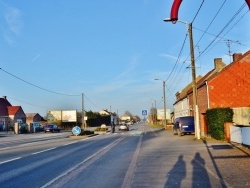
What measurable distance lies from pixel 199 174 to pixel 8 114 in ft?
301

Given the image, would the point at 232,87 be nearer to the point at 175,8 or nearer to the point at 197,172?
the point at 197,172

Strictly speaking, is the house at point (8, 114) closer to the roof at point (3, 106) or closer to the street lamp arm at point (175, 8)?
the roof at point (3, 106)

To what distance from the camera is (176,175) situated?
11797mm

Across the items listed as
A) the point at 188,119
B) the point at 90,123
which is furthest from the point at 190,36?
the point at 90,123

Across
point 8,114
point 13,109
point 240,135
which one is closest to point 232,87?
point 240,135

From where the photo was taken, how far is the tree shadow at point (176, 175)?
1032 centimetres

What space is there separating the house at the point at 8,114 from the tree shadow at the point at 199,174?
82.2 meters

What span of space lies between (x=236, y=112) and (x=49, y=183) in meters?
21.5

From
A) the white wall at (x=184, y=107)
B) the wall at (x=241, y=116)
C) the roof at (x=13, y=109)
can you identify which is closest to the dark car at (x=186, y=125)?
the wall at (x=241, y=116)

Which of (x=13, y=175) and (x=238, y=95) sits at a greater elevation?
(x=238, y=95)

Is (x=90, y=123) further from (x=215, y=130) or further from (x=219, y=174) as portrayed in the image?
(x=219, y=174)

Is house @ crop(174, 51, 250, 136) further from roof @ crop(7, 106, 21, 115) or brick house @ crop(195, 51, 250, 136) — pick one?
roof @ crop(7, 106, 21, 115)

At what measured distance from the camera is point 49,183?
35.9 ft

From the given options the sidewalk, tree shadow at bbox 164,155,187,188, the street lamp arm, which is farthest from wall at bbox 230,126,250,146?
the street lamp arm
